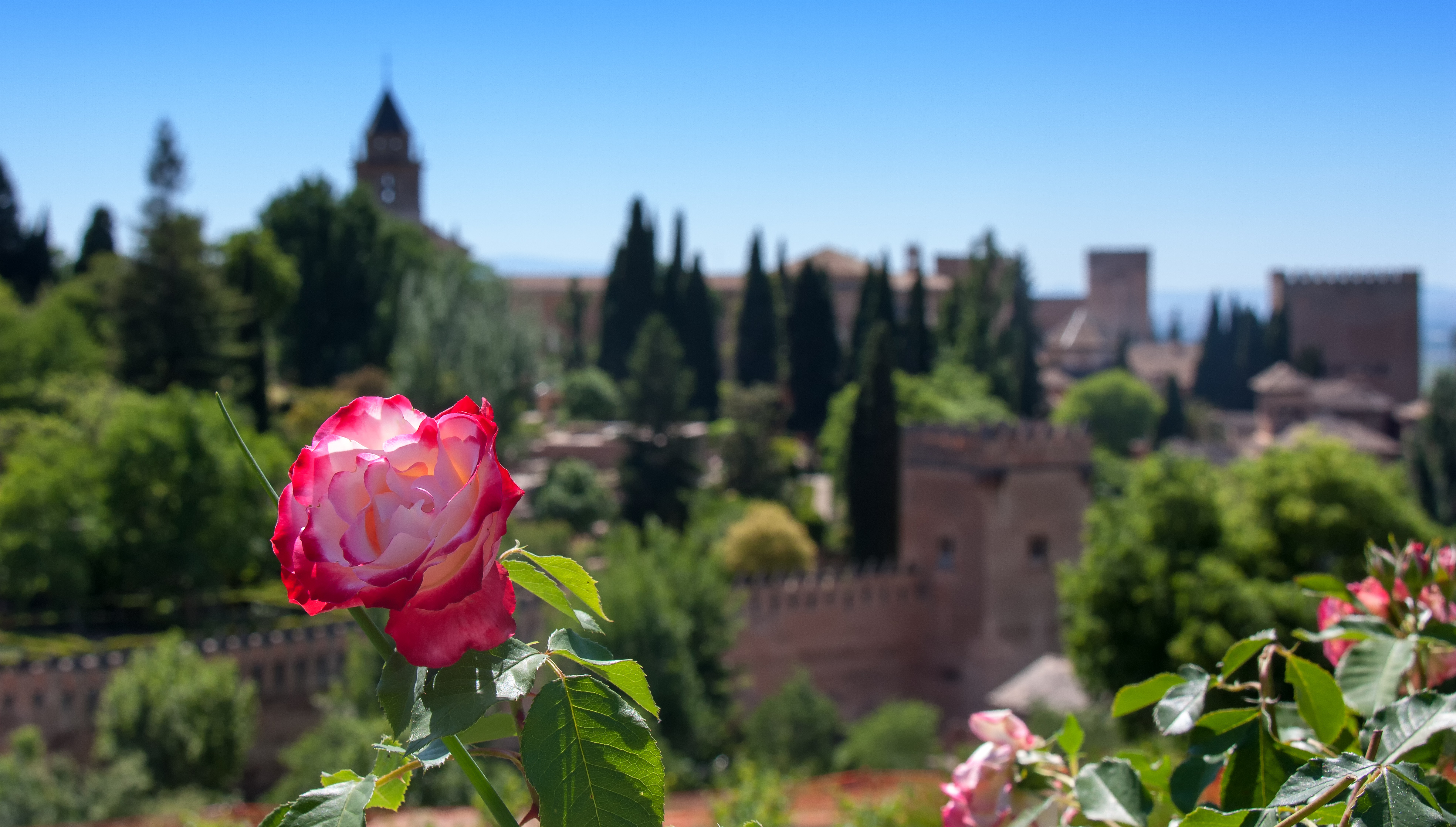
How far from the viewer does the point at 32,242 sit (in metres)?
45.9

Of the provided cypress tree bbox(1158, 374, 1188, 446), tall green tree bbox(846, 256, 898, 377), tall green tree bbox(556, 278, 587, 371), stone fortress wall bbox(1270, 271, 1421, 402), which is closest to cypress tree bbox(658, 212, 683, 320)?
tall green tree bbox(846, 256, 898, 377)

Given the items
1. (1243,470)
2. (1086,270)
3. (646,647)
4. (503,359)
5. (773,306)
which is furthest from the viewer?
(1086,270)

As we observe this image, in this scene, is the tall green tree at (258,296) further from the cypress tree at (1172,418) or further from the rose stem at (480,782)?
the cypress tree at (1172,418)

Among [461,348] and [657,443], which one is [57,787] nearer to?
[461,348]

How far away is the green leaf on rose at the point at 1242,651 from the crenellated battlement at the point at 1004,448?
22496 millimetres

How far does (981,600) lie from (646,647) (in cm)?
811

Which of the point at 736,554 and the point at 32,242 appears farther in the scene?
the point at 32,242

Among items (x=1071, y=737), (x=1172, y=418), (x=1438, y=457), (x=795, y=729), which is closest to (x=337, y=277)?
(x=795, y=729)

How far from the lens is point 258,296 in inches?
1460

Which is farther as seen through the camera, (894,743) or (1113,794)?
(894,743)

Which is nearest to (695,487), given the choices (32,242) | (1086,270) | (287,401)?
(287,401)

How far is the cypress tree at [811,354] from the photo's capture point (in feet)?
136

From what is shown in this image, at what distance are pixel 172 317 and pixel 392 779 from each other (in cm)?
3213

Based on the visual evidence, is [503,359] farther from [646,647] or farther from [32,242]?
[32,242]
